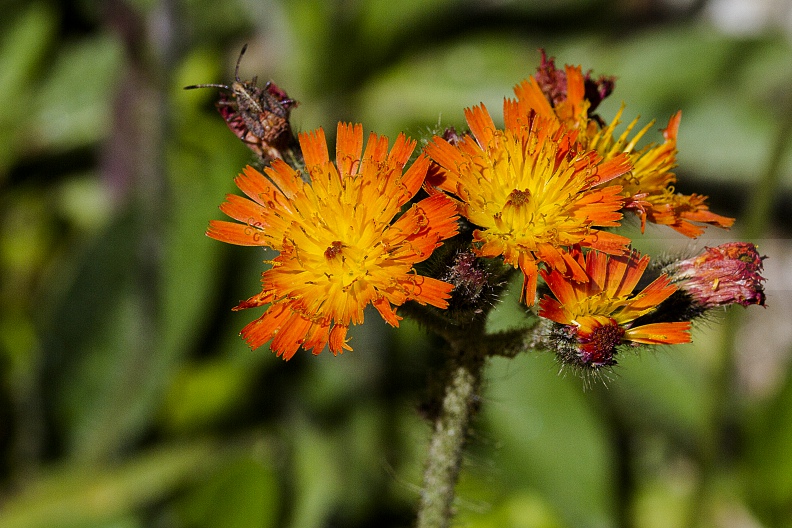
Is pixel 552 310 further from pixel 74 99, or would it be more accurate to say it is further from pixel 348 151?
pixel 74 99

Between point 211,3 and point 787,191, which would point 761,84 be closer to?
point 787,191

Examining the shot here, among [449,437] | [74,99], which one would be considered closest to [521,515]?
[449,437]

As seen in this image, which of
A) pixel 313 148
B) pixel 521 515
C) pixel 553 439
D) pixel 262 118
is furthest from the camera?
pixel 553 439

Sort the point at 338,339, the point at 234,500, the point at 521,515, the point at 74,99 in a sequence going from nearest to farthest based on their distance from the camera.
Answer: the point at 338,339 → the point at 234,500 → the point at 521,515 → the point at 74,99

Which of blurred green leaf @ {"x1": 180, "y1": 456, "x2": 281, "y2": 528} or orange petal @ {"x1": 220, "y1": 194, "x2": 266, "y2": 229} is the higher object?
orange petal @ {"x1": 220, "y1": 194, "x2": 266, "y2": 229}

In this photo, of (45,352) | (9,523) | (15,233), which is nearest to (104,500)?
(9,523)

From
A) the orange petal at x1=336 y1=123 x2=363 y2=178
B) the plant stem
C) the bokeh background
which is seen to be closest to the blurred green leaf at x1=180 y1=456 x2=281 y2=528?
the bokeh background

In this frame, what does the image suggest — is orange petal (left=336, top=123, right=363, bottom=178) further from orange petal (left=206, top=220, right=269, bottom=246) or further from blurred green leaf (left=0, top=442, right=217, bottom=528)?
blurred green leaf (left=0, top=442, right=217, bottom=528)
